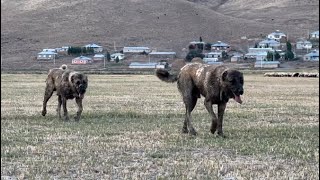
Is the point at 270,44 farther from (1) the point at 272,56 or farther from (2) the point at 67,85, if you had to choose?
(2) the point at 67,85

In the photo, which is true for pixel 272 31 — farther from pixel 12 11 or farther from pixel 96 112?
pixel 96 112

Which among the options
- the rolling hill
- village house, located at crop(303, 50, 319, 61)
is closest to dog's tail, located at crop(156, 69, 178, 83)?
village house, located at crop(303, 50, 319, 61)

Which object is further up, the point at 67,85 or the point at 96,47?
the point at 67,85

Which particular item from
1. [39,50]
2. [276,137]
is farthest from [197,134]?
[39,50]

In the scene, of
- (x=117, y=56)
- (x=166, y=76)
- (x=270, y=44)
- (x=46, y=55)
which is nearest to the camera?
(x=166, y=76)

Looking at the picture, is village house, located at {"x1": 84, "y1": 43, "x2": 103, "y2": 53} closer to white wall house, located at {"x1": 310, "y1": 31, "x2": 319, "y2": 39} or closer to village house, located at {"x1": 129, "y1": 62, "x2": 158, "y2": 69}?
village house, located at {"x1": 129, "y1": 62, "x2": 158, "y2": 69}

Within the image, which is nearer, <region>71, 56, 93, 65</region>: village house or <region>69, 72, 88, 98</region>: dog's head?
<region>69, 72, 88, 98</region>: dog's head

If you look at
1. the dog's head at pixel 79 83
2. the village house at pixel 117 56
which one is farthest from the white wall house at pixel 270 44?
the dog's head at pixel 79 83

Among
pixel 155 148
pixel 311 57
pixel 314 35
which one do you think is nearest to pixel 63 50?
pixel 311 57

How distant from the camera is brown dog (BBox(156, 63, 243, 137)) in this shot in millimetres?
15250

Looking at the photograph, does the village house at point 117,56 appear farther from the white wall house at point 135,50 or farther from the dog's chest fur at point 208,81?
the dog's chest fur at point 208,81

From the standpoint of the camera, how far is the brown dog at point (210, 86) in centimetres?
1525

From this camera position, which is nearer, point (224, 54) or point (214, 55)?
point (214, 55)

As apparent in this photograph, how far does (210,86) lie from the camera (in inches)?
624
